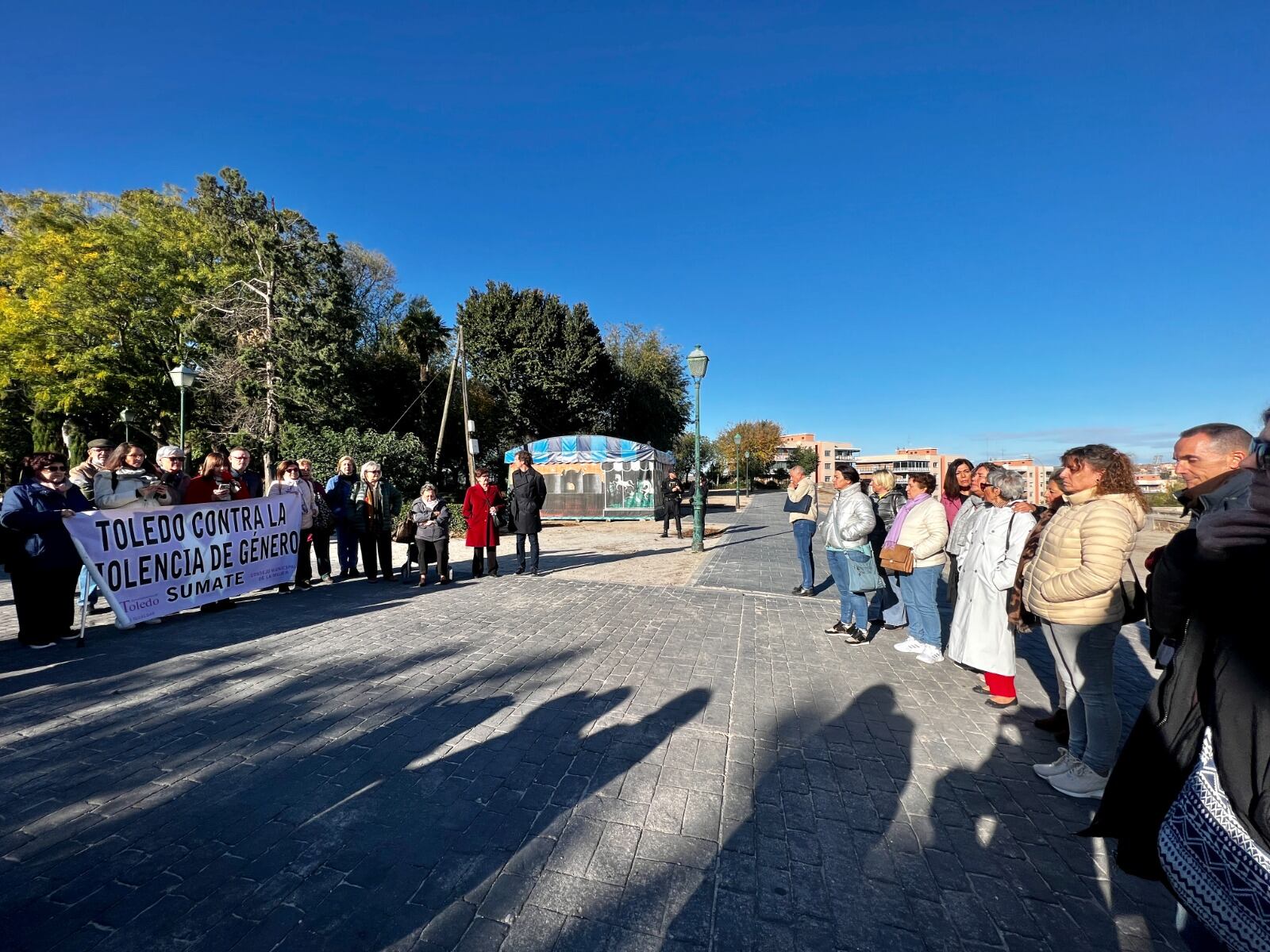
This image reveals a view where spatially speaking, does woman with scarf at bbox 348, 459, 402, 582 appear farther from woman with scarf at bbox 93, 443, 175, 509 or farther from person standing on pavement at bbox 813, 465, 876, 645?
person standing on pavement at bbox 813, 465, 876, 645

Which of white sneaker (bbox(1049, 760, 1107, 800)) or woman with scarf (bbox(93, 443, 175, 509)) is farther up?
woman with scarf (bbox(93, 443, 175, 509))

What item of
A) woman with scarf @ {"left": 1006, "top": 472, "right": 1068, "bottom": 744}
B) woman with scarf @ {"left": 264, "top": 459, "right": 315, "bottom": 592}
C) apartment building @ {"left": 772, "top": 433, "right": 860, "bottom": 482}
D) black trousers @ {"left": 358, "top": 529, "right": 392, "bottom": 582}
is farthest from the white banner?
apartment building @ {"left": 772, "top": 433, "right": 860, "bottom": 482}

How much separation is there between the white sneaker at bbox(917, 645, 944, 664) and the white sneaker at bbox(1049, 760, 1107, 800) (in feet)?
6.69

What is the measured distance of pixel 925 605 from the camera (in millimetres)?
5121

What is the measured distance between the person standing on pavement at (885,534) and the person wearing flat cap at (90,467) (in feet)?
27.6

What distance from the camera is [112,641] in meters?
5.25

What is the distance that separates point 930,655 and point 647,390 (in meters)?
30.4

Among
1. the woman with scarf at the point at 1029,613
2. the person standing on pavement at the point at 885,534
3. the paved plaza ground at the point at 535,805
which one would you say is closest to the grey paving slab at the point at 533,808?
the paved plaza ground at the point at 535,805

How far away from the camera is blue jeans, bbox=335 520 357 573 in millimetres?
8305

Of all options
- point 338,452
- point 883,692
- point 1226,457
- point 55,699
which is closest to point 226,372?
point 338,452

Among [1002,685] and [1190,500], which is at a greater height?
[1190,500]

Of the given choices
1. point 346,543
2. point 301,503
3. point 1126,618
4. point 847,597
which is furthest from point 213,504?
point 1126,618

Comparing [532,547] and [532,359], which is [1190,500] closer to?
[532,547]

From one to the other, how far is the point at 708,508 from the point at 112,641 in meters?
25.7
